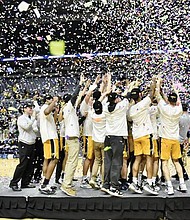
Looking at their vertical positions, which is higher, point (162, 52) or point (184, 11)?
point (184, 11)

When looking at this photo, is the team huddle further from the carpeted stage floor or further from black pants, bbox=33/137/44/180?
black pants, bbox=33/137/44/180

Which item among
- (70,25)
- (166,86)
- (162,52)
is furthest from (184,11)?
(70,25)

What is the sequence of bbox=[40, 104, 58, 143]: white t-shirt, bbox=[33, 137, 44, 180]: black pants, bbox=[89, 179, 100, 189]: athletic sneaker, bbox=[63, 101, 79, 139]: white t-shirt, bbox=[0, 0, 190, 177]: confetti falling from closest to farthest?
bbox=[63, 101, 79, 139]: white t-shirt → bbox=[40, 104, 58, 143]: white t-shirt → bbox=[89, 179, 100, 189]: athletic sneaker → bbox=[33, 137, 44, 180]: black pants → bbox=[0, 0, 190, 177]: confetti falling

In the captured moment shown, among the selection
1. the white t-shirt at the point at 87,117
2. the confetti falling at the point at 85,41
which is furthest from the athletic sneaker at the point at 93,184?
the confetti falling at the point at 85,41

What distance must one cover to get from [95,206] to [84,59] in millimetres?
8096

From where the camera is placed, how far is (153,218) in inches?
195

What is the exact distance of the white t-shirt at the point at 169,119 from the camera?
4.99m

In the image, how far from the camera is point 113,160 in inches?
198

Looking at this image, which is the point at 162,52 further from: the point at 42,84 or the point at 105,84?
the point at 42,84

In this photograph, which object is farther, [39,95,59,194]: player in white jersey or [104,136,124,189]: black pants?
[39,95,59,194]: player in white jersey

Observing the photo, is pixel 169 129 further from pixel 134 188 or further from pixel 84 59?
pixel 84 59

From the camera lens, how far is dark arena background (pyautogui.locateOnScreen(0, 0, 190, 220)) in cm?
500

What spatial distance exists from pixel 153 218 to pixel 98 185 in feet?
3.00

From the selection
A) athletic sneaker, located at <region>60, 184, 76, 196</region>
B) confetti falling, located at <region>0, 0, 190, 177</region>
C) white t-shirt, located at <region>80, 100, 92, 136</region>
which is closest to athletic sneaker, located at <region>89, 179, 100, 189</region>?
athletic sneaker, located at <region>60, 184, 76, 196</region>
